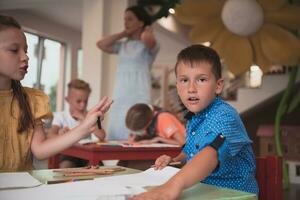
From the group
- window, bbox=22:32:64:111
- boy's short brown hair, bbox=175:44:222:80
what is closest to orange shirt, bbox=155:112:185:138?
boy's short brown hair, bbox=175:44:222:80

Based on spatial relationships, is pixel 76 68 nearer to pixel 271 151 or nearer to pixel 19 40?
pixel 271 151

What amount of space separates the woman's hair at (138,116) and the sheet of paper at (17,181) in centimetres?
143

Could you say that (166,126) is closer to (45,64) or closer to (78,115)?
(78,115)

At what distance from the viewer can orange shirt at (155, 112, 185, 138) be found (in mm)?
2258

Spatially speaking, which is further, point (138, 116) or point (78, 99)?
point (78, 99)

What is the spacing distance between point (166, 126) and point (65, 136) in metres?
1.33

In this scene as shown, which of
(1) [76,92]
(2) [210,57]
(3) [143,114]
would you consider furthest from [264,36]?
(2) [210,57]

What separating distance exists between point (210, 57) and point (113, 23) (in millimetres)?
2601

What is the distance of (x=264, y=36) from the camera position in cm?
A: 270

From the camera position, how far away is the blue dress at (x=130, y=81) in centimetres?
254

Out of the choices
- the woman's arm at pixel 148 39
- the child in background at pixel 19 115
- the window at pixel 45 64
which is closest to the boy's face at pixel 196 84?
the child in background at pixel 19 115

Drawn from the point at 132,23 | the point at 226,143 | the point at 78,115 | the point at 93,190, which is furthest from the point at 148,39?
the point at 93,190

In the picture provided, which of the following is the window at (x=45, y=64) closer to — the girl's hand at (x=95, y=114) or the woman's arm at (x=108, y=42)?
the woman's arm at (x=108, y=42)

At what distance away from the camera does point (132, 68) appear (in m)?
2.55
